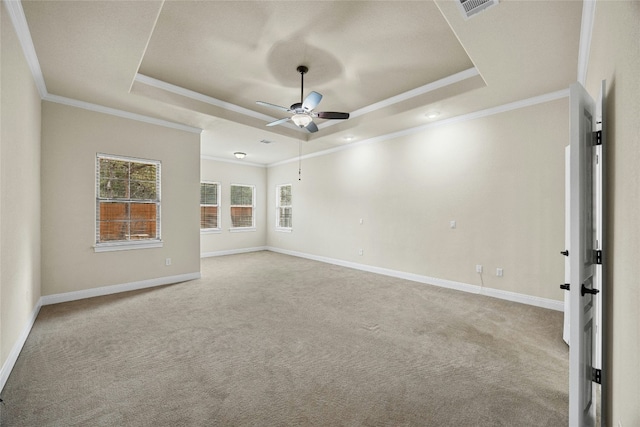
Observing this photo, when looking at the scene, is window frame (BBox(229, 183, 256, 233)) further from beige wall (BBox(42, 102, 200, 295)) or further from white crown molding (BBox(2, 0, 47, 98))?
white crown molding (BBox(2, 0, 47, 98))

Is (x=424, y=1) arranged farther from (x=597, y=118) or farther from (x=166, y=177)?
(x=166, y=177)

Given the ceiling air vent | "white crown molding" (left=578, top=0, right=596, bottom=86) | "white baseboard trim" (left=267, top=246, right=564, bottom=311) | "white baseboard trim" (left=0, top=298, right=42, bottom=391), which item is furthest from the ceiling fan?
"white baseboard trim" (left=0, top=298, right=42, bottom=391)

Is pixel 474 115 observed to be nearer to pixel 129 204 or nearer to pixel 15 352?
pixel 129 204

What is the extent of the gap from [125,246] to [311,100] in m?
3.67

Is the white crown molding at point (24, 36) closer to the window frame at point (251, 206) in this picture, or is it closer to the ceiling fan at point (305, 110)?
the ceiling fan at point (305, 110)

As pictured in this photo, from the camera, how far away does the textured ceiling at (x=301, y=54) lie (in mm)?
2445

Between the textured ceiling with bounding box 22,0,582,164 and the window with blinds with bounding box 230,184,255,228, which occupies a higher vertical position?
the textured ceiling with bounding box 22,0,582,164

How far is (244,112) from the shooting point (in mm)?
5074

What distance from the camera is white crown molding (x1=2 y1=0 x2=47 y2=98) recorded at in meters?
2.19

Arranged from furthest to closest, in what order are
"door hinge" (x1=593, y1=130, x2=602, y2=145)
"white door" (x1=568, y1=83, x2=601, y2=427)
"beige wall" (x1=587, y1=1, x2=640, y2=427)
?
"door hinge" (x1=593, y1=130, x2=602, y2=145) < "white door" (x1=568, y1=83, x2=601, y2=427) < "beige wall" (x1=587, y1=1, x2=640, y2=427)

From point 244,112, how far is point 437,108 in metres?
3.17

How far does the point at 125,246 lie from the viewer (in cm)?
457

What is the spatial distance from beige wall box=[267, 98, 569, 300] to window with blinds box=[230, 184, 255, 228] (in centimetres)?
305

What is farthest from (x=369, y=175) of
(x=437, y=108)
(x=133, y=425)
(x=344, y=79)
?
(x=133, y=425)
